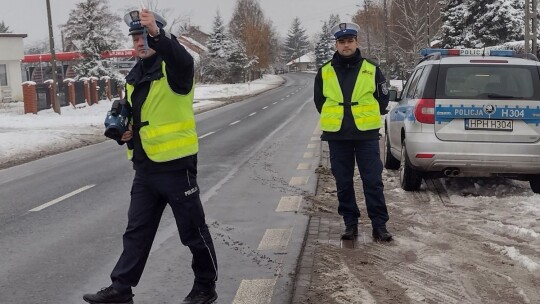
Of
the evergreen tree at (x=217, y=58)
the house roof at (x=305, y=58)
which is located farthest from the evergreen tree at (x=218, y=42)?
the house roof at (x=305, y=58)

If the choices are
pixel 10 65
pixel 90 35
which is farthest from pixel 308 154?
pixel 90 35

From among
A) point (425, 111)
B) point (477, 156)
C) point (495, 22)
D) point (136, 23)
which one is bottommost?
point (477, 156)

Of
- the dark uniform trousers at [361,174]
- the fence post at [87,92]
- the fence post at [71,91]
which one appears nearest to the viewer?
the dark uniform trousers at [361,174]

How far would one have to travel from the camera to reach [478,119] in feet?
23.2

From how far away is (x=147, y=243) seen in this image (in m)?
3.97

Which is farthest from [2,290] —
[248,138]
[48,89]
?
[48,89]

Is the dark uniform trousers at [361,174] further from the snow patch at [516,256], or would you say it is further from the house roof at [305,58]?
the house roof at [305,58]

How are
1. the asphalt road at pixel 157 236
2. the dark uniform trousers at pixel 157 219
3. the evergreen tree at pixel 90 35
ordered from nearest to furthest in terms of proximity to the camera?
the dark uniform trousers at pixel 157 219
the asphalt road at pixel 157 236
the evergreen tree at pixel 90 35

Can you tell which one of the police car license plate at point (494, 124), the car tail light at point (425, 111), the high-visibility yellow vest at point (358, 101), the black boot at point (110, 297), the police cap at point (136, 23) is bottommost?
the black boot at point (110, 297)

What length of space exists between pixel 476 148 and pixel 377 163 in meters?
1.98

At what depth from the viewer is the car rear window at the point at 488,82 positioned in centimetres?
705

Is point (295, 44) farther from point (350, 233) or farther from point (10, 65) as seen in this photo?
point (350, 233)

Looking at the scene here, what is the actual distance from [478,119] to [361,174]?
2.10 metres

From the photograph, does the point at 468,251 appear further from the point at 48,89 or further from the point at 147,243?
the point at 48,89
